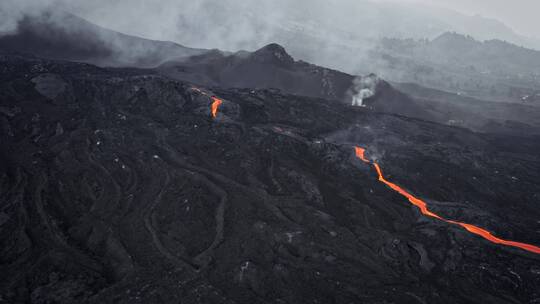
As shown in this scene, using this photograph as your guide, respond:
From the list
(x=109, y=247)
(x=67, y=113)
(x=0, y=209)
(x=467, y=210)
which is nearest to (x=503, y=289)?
(x=467, y=210)

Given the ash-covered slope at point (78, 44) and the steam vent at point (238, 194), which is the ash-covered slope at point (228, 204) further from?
the ash-covered slope at point (78, 44)

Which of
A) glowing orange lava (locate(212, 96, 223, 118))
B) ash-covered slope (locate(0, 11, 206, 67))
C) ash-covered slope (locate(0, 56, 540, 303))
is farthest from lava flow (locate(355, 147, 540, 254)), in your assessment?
ash-covered slope (locate(0, 11, 206, 67))

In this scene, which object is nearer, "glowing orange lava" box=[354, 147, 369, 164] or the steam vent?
the steam vent

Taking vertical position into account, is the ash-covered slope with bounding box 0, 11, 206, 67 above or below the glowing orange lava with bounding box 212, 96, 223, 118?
above

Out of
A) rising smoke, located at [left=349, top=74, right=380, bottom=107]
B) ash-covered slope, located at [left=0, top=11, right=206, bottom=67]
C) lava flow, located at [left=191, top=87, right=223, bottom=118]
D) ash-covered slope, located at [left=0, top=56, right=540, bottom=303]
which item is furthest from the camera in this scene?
rising smoke, located at [left=349, top=74, right=380, bottom=107]

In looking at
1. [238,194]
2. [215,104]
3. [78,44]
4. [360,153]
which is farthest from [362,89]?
[78,44]

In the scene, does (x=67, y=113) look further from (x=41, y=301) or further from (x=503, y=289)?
(x=503, y=289)

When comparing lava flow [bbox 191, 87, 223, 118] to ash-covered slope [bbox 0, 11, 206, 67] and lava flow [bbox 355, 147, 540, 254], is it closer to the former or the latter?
lava flow [bbox 355, 147, 540, 254]
